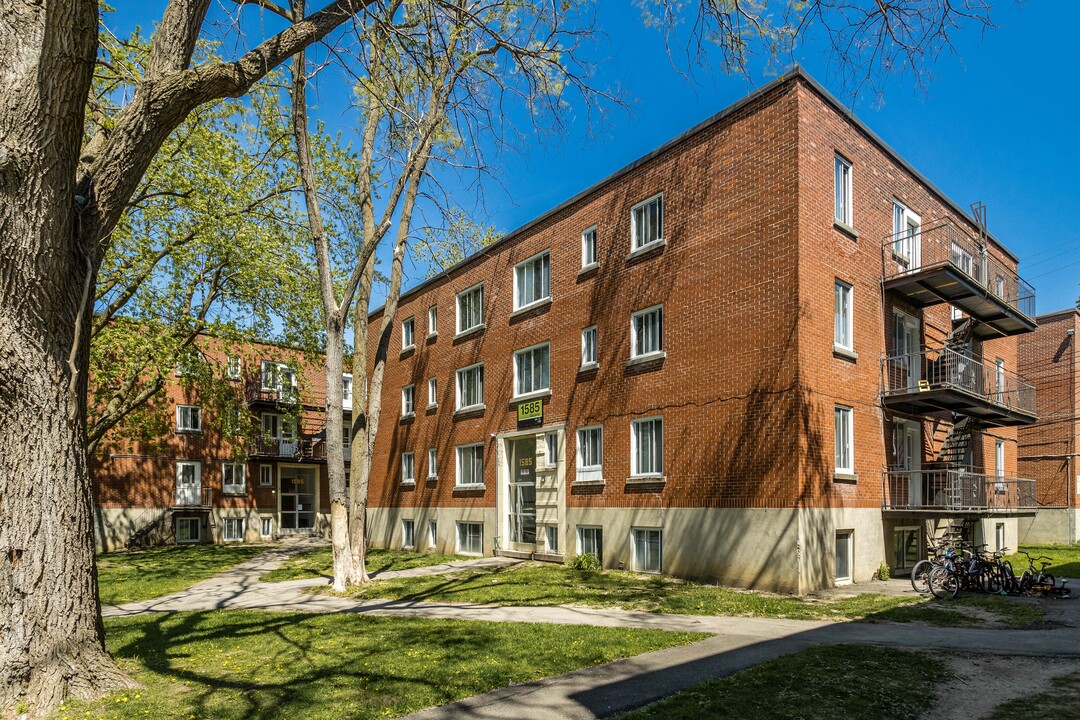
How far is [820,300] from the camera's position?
1592 centimetres

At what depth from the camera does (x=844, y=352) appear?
16.4m

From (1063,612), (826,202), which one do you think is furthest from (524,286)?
(1063,612)

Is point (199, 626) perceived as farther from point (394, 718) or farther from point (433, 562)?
point (433, 562)

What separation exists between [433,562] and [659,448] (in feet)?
27.2

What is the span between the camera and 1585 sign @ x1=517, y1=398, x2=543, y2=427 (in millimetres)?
22281

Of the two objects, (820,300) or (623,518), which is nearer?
(820,300)

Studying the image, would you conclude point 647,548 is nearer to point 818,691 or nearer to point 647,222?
point 647,222

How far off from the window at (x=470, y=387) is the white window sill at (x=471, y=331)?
116 cm

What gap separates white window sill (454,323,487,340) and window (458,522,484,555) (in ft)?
21.2

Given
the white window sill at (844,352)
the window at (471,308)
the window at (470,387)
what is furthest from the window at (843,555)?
the window at (471,308)

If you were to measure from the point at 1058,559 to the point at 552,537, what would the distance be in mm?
16272

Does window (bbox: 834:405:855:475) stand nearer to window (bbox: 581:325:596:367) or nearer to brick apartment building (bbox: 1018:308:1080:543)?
window (bbox: 581:325:596:367)

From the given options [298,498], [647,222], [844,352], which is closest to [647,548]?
[844,352]

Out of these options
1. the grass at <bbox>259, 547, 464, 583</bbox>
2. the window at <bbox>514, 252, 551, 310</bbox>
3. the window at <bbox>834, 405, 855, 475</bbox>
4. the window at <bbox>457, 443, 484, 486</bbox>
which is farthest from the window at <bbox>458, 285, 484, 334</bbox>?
the window at <bbox>834, 405, 855, 475</bbox>
